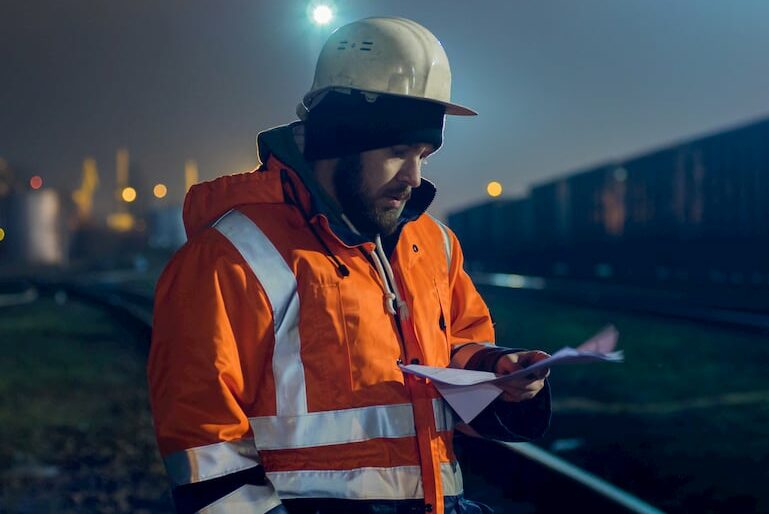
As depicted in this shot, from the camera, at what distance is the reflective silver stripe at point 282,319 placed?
216 cm

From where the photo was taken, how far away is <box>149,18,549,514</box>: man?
206 centimetres

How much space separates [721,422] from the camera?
9.05 metres

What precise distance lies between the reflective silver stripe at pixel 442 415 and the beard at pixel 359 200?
465 millimetres

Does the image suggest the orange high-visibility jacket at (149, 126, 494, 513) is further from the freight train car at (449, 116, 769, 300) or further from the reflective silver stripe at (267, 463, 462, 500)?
the freight train car at (449, 116, 769, 300)

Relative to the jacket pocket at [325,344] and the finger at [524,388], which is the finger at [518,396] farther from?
the jacket pocket at [325,344]

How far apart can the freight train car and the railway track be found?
54.1 ft

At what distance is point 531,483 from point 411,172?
388 cm

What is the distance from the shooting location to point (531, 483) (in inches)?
229

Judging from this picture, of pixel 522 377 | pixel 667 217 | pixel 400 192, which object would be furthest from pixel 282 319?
pixel 667 217

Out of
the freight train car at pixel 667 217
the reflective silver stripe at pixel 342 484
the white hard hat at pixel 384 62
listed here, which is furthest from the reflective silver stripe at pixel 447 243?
the freight train car at pixel 667 217

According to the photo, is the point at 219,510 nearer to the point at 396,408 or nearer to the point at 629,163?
the point at 396,408

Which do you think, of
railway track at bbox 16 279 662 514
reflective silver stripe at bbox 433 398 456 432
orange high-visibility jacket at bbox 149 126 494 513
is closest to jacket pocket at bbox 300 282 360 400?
orange high-visibility jacket at bbox 149 126 494 513

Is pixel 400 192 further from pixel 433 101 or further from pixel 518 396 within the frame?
pixel 518 396

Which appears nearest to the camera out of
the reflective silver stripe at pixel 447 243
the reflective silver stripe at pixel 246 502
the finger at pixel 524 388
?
the reflective silver stripe at pixel 246 502
